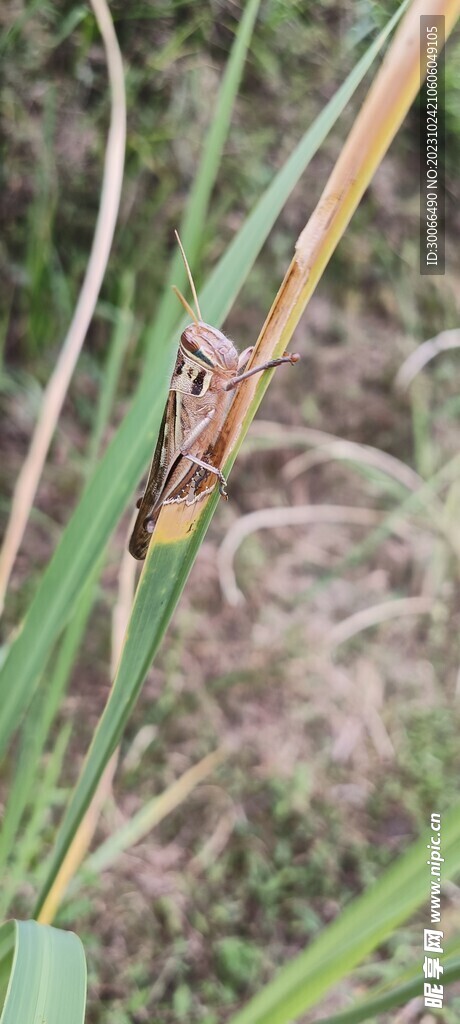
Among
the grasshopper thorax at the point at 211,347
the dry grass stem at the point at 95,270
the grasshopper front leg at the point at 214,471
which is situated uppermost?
the dry grass stem at the point at 95,270

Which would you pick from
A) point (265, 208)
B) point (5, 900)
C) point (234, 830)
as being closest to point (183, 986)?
point (234, 830)

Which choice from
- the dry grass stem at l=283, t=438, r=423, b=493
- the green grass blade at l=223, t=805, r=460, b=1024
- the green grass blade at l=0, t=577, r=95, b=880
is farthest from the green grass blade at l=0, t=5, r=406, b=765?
the dry grass stem at l=283, t=438, r=423, b=493

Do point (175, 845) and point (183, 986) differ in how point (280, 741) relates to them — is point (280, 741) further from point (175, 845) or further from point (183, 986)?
point (183, 986)

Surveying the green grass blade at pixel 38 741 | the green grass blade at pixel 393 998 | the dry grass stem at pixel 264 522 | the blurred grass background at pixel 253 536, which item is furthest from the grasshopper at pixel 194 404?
the dry grass stem at pixel 264 522

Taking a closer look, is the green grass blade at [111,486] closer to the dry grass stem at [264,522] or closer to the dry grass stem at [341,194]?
the dry grass stem at [341,194]

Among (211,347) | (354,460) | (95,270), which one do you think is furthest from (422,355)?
(211,347)

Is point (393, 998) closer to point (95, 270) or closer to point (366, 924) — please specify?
point (366, 924)
